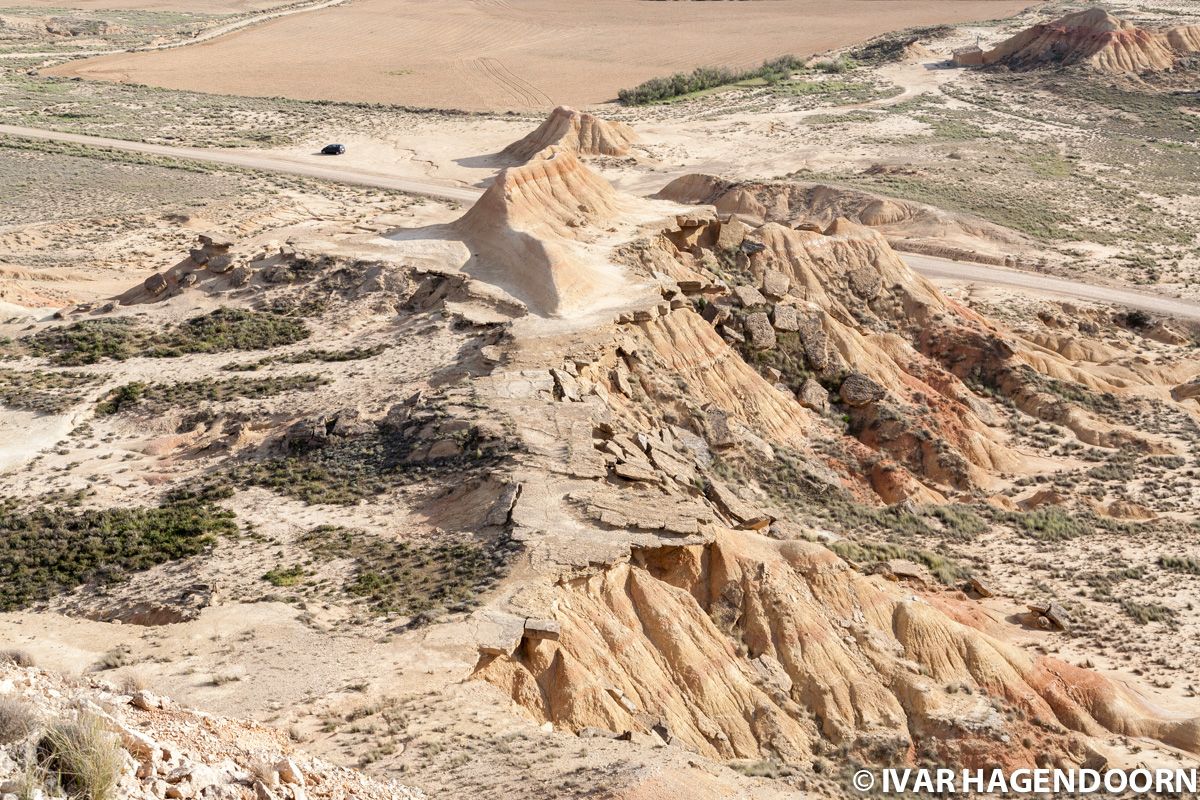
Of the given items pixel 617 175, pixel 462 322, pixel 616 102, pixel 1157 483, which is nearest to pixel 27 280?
pixel 462 322

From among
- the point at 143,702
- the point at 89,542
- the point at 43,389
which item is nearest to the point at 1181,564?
the point at 89,542

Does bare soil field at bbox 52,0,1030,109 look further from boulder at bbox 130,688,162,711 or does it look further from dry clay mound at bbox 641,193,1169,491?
boulder at bbox 130,688,162,711

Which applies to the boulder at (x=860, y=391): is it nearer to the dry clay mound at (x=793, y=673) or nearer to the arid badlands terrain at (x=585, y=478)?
the arid badlands terrain at (x=585, y=478)

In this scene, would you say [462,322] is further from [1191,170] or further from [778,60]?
[778,60]

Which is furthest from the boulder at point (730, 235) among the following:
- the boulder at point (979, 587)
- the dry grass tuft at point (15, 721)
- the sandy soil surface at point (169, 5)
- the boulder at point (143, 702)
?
the sandy soil surface at point (169, 5)

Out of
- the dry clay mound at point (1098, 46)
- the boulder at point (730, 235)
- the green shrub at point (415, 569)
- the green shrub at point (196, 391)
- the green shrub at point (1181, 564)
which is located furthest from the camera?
the dry clay mound at point (1098, 46)

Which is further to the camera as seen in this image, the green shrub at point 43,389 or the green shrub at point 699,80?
the green shrub at point 699,80
